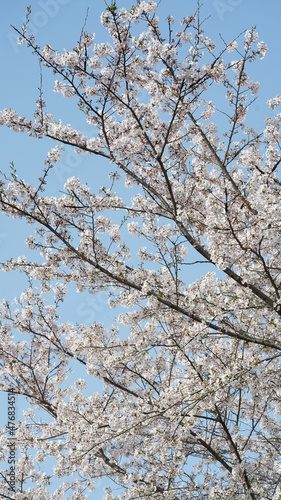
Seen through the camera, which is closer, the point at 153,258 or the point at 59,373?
the point at 153,258

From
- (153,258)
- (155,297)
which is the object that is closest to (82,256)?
(155,297)

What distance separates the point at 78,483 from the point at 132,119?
16.7 feet

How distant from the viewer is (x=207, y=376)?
22.2ft

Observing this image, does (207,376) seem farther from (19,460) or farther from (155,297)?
(19,460)

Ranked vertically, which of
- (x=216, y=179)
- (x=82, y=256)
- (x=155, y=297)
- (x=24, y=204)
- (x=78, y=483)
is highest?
(x=216, y=179)

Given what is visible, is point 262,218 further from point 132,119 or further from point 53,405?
point 53,405

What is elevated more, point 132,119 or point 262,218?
point 132,119

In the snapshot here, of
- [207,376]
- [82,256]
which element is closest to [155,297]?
[82,256]

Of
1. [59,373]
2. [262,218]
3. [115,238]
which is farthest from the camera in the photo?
[59,373]

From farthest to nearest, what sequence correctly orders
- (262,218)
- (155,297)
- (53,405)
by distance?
(53,405), (155,297), (262,218)

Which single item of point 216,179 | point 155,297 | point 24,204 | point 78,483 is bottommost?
point 78,483

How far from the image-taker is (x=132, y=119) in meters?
6.46

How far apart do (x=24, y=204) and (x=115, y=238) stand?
1.36 m

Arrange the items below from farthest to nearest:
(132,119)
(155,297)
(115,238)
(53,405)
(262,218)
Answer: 1. (53,405)
2. (115,238)
3. (132,119)
4. (155,297)
5. (262,218)
